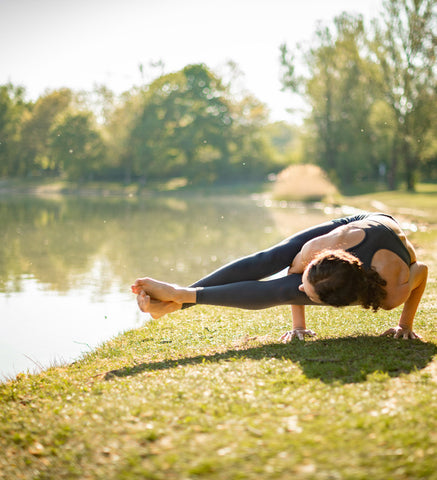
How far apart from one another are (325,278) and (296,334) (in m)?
1.20

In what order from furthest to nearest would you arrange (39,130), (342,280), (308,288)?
(39,130)
(308,288)
(342,280)

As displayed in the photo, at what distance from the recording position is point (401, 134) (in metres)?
40.9

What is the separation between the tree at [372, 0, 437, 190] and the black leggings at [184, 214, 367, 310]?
34141 millimetres

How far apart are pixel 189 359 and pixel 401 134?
39748 millimetres

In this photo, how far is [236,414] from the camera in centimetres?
340

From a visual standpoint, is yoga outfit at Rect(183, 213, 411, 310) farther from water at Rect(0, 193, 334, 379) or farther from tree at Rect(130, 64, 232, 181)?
tree at Rect(130, 64, 232, 181)

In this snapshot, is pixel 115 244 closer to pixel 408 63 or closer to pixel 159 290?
pixel 159 290

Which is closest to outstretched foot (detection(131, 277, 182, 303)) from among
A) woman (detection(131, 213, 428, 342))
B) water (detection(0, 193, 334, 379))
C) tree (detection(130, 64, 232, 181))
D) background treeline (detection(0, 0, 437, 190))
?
woman (detection(131, 213, 428, 342))

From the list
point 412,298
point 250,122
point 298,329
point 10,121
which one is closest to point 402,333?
point 412,298

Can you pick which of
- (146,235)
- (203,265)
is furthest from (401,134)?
(203,265)

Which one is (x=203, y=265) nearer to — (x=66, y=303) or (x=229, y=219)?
(x=66, y=303)

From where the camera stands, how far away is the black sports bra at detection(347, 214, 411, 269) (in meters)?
4.56

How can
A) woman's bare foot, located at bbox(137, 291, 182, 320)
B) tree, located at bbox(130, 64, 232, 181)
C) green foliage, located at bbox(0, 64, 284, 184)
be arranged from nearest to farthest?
1. woman's bare foot, located at bbox(137, 291, 182, 320)
2. green foliage, located at bbox(0, 64, 284, 184)
3. tree, located at bbox(130, 64, 232, 181)

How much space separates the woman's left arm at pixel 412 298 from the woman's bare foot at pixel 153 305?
81.1 inches
